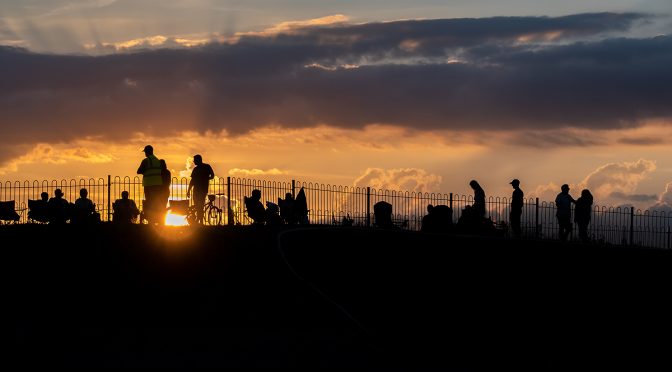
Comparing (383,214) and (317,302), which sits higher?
(383,214)

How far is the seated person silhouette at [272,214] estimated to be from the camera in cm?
3606

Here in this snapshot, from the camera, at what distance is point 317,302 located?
17969mm

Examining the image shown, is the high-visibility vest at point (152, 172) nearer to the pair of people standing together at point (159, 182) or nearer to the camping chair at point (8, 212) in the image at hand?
the pair of people standing together at point (159, 182)

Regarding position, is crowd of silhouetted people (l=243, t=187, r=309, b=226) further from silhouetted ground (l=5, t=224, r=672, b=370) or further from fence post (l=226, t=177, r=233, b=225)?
silhouetted ground (l=5, t=224, r=672, b=370)

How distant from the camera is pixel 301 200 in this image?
37.8m

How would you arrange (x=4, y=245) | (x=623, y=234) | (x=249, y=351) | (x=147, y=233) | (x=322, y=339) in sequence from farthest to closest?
1. (x=623, y=234)
2. (x=147, y=233)
3. (x=4, y=245)
4. (x=322, y=339)
5. (x=249, y=351)

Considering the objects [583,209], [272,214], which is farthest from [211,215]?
[583,209]

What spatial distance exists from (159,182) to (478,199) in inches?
398

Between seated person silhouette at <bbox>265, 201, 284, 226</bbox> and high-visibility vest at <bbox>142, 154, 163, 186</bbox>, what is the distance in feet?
28.1

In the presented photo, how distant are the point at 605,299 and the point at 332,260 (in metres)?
5.68

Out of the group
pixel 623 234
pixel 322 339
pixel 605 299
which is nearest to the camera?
pixel 322 339

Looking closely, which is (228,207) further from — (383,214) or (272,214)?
(383,214)

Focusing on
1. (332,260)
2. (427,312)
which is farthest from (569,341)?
(332,260)

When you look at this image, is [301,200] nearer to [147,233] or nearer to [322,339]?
[147,233]
